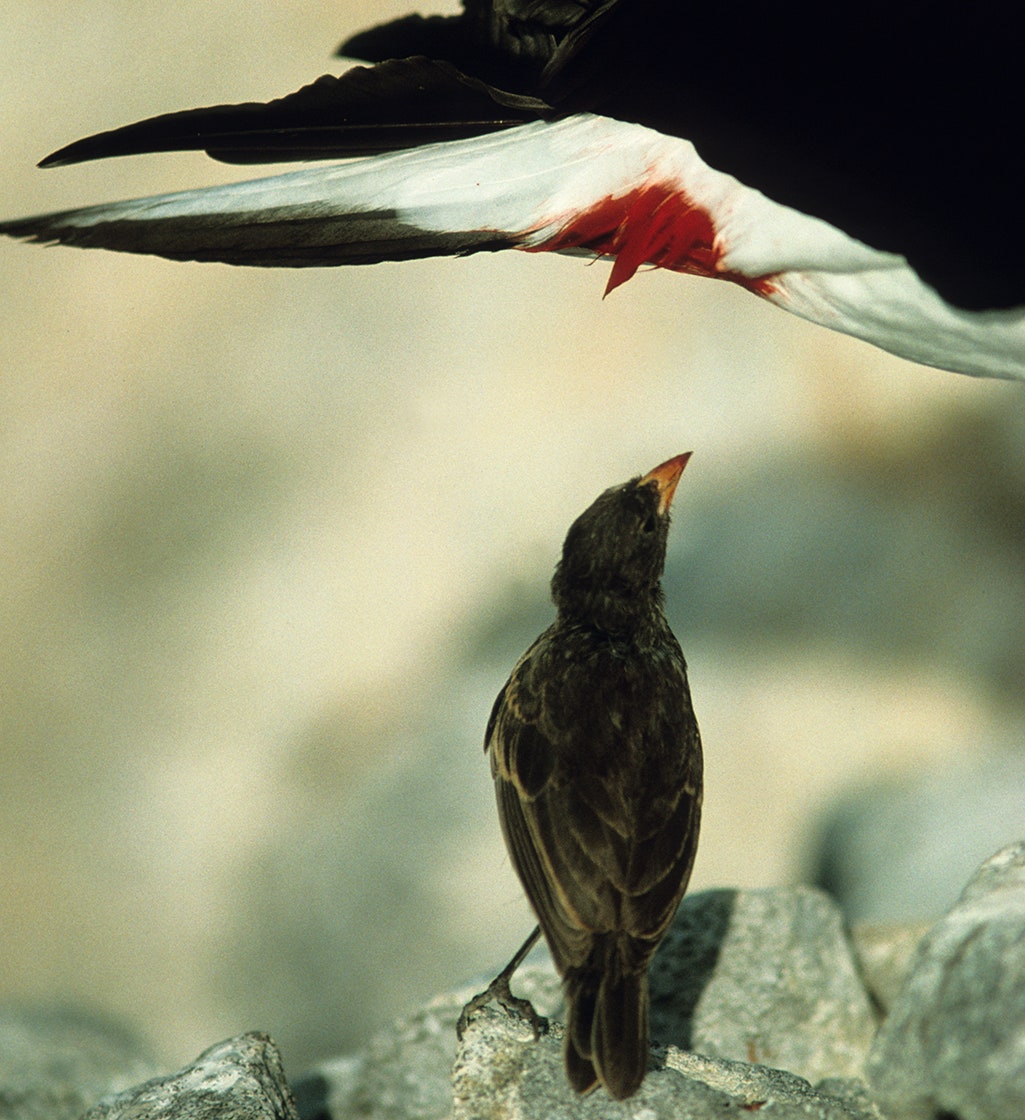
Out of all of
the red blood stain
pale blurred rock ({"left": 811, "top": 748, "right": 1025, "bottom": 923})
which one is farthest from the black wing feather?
pale blurred rock ({"left": 811, "top": 748, "right": 1025, "bottom": 923})

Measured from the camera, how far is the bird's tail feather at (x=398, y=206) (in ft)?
6.83

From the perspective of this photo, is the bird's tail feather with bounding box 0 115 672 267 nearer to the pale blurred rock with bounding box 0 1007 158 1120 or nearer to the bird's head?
the bird's head

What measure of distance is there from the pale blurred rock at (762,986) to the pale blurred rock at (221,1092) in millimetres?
735

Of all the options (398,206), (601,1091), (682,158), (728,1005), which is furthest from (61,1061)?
(682,158)

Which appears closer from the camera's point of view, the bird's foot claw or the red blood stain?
the bird's foot claw

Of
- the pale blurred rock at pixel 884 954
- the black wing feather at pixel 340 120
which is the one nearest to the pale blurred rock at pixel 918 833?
the pale blurred rock at pixel 884 954

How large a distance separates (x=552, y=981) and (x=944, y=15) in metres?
1.77

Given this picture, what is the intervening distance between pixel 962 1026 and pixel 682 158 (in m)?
1.30

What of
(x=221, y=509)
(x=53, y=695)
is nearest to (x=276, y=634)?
(x=221, y=509)

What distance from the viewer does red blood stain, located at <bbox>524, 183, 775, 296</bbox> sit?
2.18 meters

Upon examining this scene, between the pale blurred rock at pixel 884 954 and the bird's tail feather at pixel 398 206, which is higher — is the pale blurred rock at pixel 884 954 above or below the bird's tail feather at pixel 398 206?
below

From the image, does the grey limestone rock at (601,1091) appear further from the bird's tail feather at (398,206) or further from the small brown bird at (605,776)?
the bird's tail feather at (398,206)

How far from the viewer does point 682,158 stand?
2.16 meters

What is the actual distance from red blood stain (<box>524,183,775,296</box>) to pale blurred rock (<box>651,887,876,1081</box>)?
1184 millimetres
